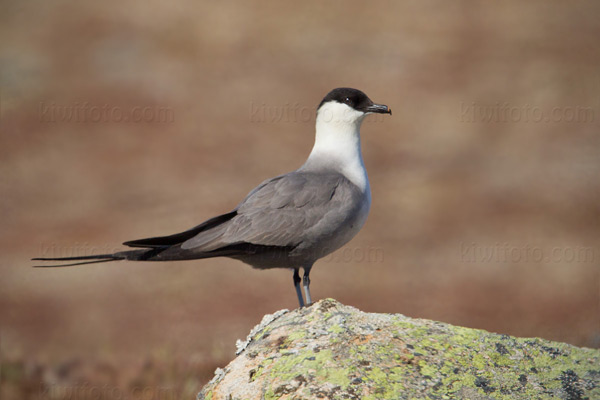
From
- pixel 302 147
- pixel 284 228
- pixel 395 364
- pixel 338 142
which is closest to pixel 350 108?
pixel 338 142

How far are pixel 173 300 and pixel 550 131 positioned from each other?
383 inches

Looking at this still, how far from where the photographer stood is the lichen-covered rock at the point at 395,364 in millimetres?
3127

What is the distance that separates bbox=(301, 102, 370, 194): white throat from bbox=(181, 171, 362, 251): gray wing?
14.1 inches

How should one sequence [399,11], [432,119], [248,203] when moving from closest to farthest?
[248,203]
[432,119]
[399,11]

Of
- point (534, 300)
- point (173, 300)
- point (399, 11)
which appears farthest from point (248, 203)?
point (399, 11)

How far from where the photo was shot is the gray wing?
5.07 meters

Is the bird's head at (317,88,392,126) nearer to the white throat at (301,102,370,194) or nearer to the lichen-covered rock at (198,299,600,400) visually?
the white throat at (301,102,370,194)

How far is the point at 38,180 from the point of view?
1550 centimetres

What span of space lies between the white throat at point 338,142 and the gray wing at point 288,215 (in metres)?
0.36

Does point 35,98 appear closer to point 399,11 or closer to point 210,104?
point 210,104

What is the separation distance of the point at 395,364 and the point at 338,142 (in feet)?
9.57

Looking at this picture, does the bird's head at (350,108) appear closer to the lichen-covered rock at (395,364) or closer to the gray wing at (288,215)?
the gray wing at (288,215)

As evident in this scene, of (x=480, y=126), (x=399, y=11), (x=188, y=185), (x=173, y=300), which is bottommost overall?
(x=173, y=300)

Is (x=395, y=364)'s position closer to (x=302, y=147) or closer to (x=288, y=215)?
(x=288, y=215)
